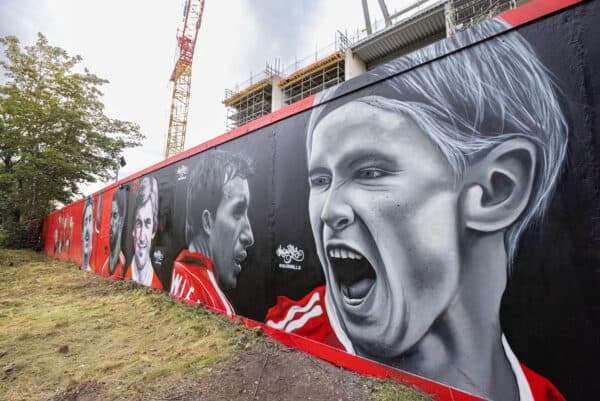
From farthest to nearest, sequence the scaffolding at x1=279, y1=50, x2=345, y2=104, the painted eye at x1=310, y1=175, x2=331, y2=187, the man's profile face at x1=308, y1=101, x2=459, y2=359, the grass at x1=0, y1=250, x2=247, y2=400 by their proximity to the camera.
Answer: the scaffolding at x1=279, y1=50, x2=345, y2=104, the painted eye at x1=310, y1=175, x2=331, y2=187, the grass at x1=0, y1=250, x2=247, y2=400, the man's profile face at x1=308, y1=101, x2=459, y2=359

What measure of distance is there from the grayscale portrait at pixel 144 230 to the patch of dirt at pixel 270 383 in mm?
3883

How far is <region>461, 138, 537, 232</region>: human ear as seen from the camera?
5.94 ft

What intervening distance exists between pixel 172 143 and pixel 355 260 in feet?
151

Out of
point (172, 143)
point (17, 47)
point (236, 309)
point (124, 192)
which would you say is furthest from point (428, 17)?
point (172, 143)

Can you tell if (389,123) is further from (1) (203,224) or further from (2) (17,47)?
(2) (17,47)

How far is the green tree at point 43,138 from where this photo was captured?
1585cm

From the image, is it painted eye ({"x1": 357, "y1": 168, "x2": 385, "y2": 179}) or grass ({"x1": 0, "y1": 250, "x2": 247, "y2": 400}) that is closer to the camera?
painted eye ({"x1": 357, "y1": 168, "x2": 385, "y2": 179})

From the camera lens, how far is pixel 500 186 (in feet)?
6.29

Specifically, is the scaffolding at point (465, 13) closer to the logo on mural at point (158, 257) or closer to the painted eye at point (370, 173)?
the painted eye at point (370, 173)

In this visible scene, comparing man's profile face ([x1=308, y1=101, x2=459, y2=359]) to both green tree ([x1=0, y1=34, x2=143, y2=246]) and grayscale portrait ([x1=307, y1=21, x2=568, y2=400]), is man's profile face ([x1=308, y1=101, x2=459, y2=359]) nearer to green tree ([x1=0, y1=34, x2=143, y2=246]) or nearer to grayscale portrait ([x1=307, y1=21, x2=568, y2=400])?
grayscale portrait ([x1=307, y1=21, x2=568, y2=400])

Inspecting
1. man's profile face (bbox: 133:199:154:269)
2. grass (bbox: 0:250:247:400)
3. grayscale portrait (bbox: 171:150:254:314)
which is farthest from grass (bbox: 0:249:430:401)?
man's profile face (bbox: 133:199:154:269)

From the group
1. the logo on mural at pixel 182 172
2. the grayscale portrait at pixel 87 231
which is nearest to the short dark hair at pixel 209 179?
the logo on mural at pixel 182 172

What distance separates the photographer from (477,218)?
1983 mm

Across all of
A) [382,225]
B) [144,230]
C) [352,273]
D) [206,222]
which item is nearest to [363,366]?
[352,273]
